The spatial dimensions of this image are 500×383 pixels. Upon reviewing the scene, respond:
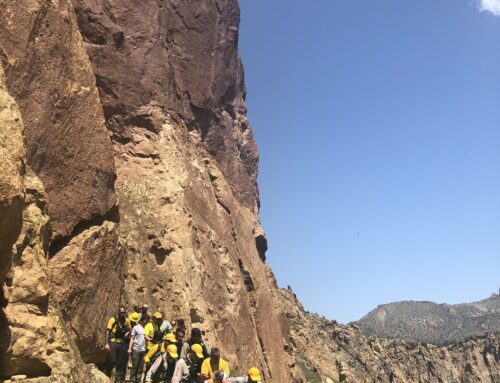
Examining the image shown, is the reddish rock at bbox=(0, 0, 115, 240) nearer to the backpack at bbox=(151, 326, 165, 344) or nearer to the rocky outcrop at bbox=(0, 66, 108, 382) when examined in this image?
the rocky outcrop at bbox=(0, 66, 108, 382)

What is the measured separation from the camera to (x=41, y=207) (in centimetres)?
1033

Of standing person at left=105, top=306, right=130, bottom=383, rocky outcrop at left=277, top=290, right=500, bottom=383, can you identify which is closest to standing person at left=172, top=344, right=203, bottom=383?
standing person at left=105, top=306, right=130, bottom=383

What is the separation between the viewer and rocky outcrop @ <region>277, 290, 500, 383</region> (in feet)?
209

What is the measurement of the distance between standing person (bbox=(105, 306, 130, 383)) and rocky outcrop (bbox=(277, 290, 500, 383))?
42.1 m

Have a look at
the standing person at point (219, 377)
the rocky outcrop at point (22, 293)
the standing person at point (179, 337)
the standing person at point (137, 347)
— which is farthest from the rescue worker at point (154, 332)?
the standing person at point (219, 377)

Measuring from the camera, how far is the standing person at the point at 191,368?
972cm

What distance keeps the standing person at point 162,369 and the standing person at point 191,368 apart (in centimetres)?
151

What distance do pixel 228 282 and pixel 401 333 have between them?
186380 mm

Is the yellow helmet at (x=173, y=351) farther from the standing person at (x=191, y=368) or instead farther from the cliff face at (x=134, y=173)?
the cliff face at (x=134, y=173)

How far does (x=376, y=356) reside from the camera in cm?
10394

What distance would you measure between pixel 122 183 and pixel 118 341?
990 centimetres

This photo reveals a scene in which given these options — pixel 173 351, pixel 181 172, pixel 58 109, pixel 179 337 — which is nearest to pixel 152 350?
pixel 179 337

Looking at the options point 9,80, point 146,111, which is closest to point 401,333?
point 146,111

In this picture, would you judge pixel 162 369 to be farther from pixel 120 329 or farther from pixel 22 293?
pixel 22 293
